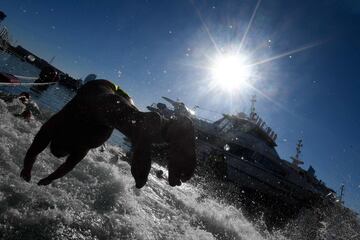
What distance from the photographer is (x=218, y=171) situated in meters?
26.8

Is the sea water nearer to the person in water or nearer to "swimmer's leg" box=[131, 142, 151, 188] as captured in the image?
the person in water

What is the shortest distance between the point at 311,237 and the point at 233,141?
11.6 metres

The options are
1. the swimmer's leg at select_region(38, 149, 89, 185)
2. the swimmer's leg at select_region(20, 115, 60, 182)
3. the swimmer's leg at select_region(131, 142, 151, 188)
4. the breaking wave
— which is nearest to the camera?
the swimmer's leg at select_region(131, 142, 151, 188)

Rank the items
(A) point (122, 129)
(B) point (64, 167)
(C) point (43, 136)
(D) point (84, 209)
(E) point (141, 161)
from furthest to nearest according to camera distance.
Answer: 1. (D) point (84, 209)
2. (B) point (64, 167)
3. (C) point (43, 136)
4. (A) point (122, 129)
5. (E) point (141, 161)

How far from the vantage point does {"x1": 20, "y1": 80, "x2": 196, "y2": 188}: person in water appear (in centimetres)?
225

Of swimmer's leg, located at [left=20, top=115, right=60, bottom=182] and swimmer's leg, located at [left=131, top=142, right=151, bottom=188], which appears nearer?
swimmer's leg, located at [left=131, top=142, right=151, bottom=188]

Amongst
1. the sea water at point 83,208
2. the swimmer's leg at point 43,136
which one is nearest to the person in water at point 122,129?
the swimmer's leg at point 43,136

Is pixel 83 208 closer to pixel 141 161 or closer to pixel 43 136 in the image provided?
pixel 43 136

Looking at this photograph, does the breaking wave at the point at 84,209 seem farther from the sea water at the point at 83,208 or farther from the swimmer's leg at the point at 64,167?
the swimmer's leg at the point at 64,167

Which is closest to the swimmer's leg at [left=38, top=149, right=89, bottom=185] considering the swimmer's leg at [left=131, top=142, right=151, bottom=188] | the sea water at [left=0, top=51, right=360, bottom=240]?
the sea water at [left=0, top=51, right=360, bottom=240]

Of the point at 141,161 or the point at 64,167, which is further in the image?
the point at 64,167

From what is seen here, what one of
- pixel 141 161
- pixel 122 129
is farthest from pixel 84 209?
pixel 141 161

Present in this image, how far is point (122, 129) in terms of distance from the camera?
7.91ft

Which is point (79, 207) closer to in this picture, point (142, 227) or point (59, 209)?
point (59, 209)
